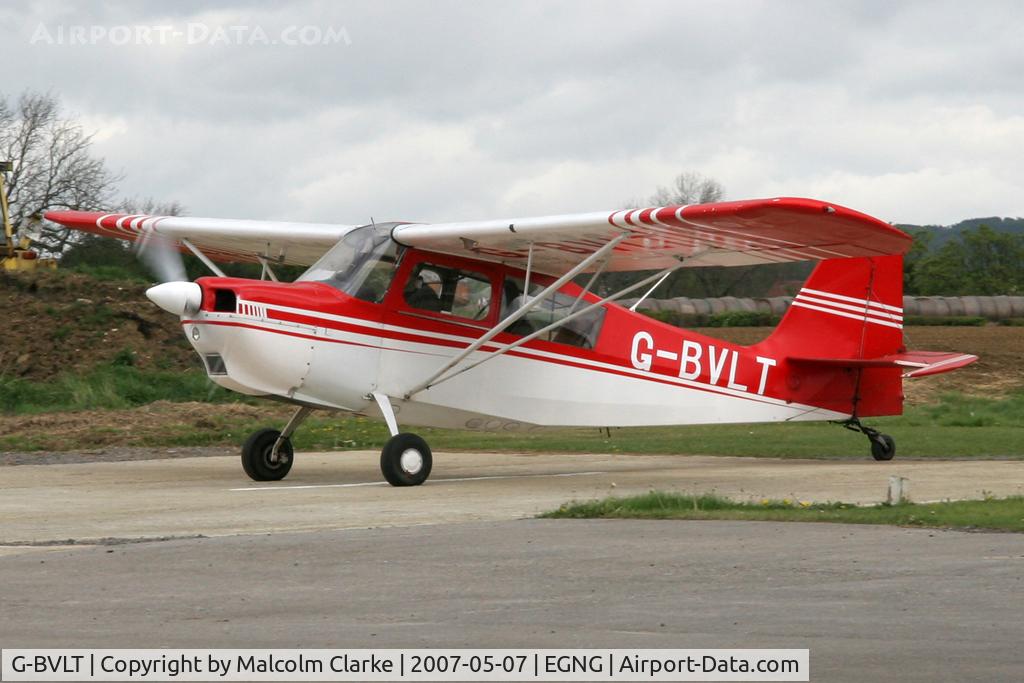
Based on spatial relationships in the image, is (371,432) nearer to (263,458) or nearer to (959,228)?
(263,458)

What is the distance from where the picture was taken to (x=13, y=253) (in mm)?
37281

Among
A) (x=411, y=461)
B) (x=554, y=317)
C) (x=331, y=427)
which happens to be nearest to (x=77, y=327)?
(x=331, y=427)

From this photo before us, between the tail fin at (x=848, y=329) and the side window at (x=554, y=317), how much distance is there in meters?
3.32

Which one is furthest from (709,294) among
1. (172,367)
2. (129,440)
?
(129,440)

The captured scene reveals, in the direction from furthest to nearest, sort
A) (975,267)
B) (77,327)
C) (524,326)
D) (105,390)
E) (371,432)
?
(975,267), (77,327), (105,390), (371,432), (524,326)

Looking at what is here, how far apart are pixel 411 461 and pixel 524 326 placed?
8.45 ft

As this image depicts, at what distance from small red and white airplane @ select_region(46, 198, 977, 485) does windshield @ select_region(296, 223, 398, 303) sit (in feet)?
0.06

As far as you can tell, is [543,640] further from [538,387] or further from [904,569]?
[538,387]

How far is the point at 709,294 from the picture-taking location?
190ft

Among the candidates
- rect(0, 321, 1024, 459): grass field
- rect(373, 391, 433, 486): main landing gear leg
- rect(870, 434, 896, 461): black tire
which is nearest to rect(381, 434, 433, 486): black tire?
rect(373, 391, 433, 486): main landing gear leg

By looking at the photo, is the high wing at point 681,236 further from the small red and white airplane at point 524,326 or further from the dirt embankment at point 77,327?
the dirt embankment at point 77,327

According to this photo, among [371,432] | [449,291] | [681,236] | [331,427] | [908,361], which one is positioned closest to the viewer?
[681,236]

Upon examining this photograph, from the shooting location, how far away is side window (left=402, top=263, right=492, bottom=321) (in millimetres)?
14766

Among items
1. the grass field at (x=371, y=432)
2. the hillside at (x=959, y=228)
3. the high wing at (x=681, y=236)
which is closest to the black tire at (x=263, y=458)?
the high wing at (x=681, y=236)
